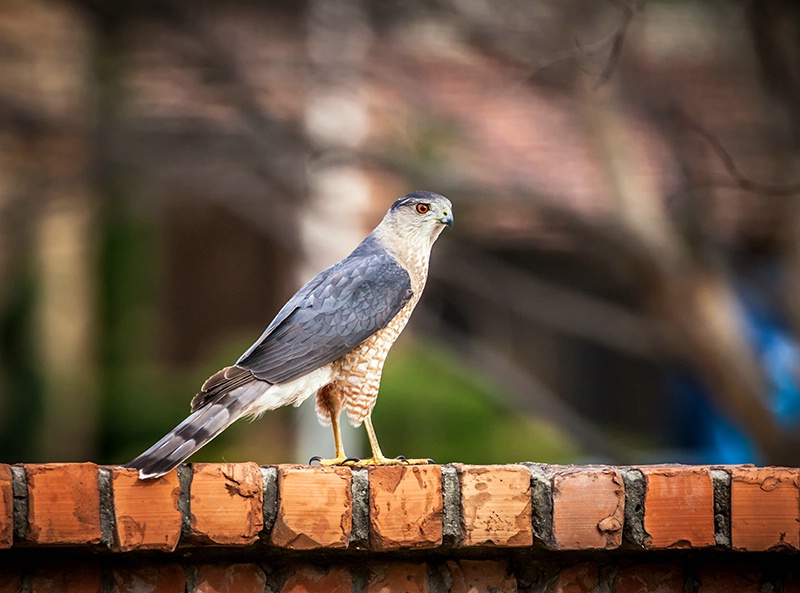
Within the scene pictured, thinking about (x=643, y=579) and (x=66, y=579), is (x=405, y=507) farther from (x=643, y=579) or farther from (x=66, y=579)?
(x=66, y=579)

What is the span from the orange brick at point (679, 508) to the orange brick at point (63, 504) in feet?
4.22

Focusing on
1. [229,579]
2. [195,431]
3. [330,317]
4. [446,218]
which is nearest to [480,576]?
[229,579]

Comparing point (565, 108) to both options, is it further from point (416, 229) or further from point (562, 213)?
point (416, 229)

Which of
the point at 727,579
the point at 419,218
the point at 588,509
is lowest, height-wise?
the point at 727,579

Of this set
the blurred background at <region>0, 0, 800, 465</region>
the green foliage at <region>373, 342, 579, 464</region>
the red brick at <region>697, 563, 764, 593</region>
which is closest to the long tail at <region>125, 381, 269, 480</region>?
the red brick at <region>697, 563, 764, 593</region>

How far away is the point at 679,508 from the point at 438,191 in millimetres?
3850

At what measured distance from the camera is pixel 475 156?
29.2 ft

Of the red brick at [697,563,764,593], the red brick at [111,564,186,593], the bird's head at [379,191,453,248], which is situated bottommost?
the red brick at [697,563,764,593]

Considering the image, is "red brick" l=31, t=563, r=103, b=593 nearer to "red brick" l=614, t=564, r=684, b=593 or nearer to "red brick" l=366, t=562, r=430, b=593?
"red brick" l=366, t=562, r=430, b=593

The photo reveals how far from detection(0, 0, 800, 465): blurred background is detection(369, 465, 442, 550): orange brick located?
8.37 feet

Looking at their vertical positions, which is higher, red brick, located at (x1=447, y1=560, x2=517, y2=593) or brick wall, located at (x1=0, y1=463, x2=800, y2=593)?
brick wall, located at (x1=0, y1=463, x2=800, y2=593)

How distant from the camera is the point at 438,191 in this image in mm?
6402

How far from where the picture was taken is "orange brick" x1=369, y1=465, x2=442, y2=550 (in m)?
2.64

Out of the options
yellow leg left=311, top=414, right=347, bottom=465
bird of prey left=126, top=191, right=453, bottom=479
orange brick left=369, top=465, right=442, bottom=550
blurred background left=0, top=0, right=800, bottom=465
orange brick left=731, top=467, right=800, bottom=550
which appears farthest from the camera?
blurred background left=0, top=0, right=800, bottom=465
